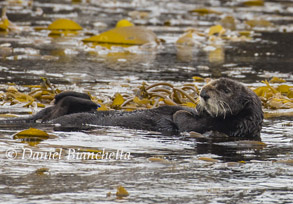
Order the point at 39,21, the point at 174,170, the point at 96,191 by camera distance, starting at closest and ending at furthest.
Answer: the point at 96,191, the point at 174,170, the point at 39,21

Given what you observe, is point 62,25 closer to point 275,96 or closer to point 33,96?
point 33,96

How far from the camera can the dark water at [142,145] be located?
369cm

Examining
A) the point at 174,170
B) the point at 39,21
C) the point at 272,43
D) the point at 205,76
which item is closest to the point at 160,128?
the point at 174,170

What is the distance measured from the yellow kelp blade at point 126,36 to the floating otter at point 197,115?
5.95 meters

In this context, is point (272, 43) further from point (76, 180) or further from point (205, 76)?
point (76, 180)

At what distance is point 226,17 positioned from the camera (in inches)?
617

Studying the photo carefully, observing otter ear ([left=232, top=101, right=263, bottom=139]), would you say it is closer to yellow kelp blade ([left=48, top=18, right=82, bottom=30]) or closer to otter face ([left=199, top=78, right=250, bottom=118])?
otter face ([left=199, top=78, right=250, bottom=118])

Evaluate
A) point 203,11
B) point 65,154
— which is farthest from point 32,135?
point 203,11

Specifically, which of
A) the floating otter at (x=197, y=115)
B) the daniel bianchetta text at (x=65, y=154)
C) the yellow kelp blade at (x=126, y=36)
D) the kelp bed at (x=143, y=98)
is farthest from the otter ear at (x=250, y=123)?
the yellow kelp blade at (x=126, y=36)

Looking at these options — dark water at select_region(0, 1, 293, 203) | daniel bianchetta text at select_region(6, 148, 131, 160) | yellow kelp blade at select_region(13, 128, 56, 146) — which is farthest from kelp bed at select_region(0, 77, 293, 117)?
daniel bianchetta text at select_region(6, 148, 131, 160)

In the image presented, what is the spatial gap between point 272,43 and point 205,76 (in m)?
4.22

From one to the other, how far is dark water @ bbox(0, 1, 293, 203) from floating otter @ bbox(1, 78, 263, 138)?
0.16m

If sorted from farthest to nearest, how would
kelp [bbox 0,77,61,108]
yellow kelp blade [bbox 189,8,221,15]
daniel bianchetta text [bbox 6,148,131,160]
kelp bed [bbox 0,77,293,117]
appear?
yellow kelp blade [bbox 189,8,221,15] → kelp [bbox 0,77,61,108] → kelp bed [bbox 0,77,293,117] → daniel bianchetta text [bbox 6,148,131,160]

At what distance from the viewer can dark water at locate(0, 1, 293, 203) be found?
3693 millimetres
